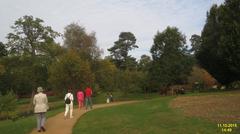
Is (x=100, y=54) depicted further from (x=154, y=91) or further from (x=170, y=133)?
(x=170, y=133)

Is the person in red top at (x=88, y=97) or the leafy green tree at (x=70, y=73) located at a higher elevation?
the leafy green tree at (x=70, y=73)

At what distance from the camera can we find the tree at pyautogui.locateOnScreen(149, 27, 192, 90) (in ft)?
195

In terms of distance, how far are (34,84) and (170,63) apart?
25.4m

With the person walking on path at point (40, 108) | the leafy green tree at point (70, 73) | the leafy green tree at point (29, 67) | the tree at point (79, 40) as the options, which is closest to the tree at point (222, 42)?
the tree at point (79, 40)

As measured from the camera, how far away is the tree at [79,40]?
5147 cm

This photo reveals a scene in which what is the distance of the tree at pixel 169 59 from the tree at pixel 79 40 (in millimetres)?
14457

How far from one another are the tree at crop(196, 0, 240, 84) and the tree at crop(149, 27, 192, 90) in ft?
28.1

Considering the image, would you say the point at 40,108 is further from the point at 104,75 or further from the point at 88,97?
the point at 104,75

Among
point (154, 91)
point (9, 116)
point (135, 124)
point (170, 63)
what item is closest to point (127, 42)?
point (154, 91)

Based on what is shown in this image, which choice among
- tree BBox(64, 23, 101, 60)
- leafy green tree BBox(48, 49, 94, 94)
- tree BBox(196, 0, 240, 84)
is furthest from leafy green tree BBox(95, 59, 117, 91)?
tree BBox(196, 0, 240, 84)

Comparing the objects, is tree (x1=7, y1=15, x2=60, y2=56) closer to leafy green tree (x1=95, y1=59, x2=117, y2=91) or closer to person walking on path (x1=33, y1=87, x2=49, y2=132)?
leafy green tree (x1=95, y1=59, x2=117, y2=91)

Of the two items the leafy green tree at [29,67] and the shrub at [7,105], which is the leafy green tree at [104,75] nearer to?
the leafy green tree at [29,67]

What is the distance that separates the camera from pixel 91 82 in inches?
1866

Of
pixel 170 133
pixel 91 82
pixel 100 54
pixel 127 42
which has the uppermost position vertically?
pixel 127 42
